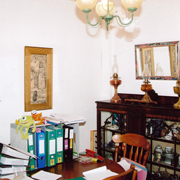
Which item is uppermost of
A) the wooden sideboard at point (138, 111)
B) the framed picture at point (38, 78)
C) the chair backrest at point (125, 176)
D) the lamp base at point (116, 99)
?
the framed picture at point (38, 78)

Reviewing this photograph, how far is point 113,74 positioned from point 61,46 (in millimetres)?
807

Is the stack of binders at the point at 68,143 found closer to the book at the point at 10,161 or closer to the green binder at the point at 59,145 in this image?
the green binder at the point at 59,145

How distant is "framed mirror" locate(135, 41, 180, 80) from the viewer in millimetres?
2975

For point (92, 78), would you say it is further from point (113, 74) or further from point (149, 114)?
point (149, 114)

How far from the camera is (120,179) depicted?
150 centimetres

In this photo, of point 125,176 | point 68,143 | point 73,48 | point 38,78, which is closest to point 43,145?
point 68,143

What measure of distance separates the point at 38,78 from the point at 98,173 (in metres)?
1.36

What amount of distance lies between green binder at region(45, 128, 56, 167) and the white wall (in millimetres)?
597

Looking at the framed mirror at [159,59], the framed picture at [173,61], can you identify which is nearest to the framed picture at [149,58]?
the framed mirror at [159,59]

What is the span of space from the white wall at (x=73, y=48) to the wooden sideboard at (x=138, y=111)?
142mm

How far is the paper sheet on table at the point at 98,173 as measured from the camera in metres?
2.01

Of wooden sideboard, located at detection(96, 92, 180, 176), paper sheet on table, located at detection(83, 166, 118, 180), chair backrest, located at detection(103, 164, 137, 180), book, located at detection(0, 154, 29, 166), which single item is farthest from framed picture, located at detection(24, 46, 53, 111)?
chair backrest, located at detection(103, 164, 137, 180)

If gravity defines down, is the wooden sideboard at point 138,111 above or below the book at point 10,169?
above

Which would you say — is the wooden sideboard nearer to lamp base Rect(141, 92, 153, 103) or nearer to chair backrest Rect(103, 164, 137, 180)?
lamp base Rect(141, 92, 153, 103)
